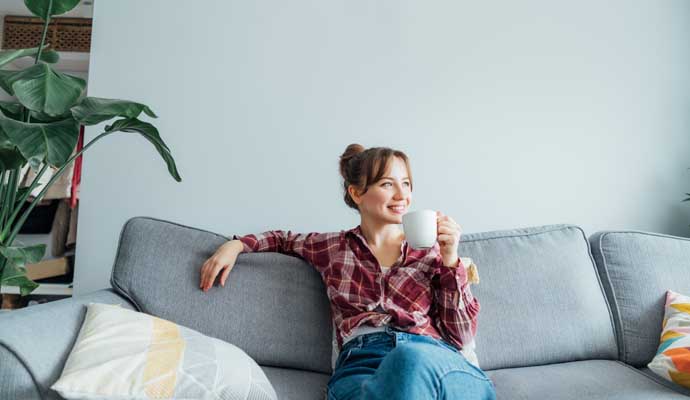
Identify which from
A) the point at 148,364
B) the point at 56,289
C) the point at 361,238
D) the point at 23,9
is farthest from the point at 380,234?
the point at 23,9

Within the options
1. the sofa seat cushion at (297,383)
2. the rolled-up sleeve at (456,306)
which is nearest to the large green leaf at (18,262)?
the sofa seat cushion at (297,383)

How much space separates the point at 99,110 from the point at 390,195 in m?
0.81

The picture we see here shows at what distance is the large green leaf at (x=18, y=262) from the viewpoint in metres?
1.29

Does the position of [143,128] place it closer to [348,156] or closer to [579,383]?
[348,156]

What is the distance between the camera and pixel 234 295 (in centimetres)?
153

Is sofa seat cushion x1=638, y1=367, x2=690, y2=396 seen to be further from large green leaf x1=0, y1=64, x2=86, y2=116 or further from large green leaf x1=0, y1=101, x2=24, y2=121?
→ large green leaf x1=0, y1=101, x2=24, y2=121

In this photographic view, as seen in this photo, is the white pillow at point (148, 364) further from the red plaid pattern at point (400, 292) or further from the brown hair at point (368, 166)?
the brown hair at point (368, 166)

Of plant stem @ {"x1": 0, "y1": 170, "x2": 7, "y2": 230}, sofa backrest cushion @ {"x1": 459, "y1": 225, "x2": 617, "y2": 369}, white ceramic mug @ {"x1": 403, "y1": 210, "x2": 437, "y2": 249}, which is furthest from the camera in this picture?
sofa backrest cushion @ {"x1": 459, "y1": 225, "x2": 617, "y2": 369}

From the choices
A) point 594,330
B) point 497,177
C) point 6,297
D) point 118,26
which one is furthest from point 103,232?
point 594,330

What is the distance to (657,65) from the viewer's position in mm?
2285

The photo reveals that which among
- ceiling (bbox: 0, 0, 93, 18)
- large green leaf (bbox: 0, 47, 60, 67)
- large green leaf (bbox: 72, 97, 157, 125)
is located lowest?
large green leaf (bbox: 72, 97, 157, 125)

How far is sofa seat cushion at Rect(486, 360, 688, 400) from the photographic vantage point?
4.36 ft

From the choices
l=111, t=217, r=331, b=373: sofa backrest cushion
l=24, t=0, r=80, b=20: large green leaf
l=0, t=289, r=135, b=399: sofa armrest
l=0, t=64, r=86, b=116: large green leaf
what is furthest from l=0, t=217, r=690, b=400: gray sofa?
l=24, t=0, r=80, b=20: large green leaf

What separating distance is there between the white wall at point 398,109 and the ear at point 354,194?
0.48 meters
